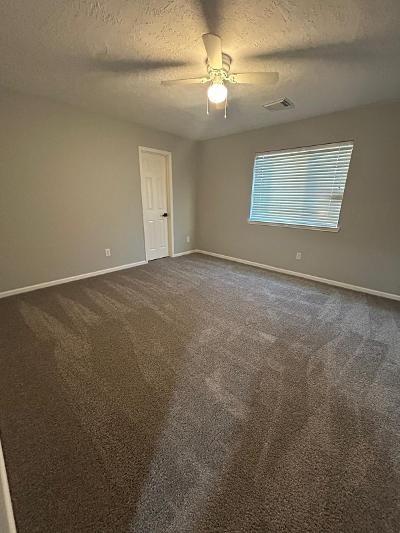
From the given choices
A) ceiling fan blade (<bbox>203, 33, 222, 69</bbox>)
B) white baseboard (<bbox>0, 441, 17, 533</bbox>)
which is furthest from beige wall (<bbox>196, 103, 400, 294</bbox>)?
white baseboard (<bbox>0, 441, 17, 533</bbox>)

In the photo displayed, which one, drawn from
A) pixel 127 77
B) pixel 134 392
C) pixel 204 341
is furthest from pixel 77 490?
pixel 127 77

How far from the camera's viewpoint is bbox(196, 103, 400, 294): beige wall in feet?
8.98

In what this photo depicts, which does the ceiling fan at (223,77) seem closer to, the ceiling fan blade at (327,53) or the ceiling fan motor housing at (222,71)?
the ceiling fan motor housing at (222,71)

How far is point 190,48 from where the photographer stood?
1.74 metres

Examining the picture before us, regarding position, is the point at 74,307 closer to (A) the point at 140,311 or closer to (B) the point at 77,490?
(A) the point at 140,311

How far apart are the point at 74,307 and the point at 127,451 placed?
1.88 m

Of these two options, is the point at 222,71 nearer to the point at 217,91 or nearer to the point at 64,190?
the point at 217,91


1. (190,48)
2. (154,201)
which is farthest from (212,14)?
(154,201)

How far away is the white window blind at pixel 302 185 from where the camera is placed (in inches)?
122

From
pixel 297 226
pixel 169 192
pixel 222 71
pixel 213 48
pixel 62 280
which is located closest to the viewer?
pixel 213 48

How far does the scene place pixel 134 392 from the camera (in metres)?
1.50

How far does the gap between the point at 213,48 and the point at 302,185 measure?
246 centimetres

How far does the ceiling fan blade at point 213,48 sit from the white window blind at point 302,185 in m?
2.16

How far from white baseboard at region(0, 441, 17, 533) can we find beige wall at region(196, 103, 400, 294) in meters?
3.85
